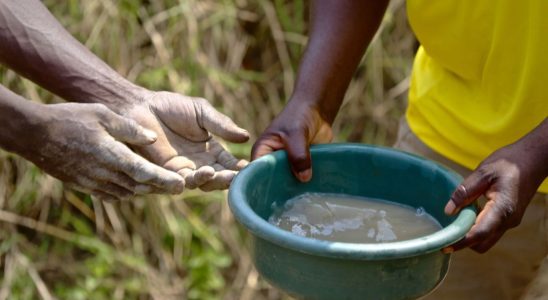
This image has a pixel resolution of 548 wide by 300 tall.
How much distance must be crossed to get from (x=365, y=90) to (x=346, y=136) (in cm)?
19

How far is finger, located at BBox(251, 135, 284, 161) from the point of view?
1838 millimetres

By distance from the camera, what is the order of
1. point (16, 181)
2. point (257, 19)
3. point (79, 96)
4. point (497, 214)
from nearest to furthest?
point (497, 214) → point (79, 96) → point (16, 181) → point (257, 19)

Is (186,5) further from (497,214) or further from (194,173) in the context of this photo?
(497,214)

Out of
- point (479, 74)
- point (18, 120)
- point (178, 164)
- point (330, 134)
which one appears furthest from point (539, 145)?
point (18, 120)

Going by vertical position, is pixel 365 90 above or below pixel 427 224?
below

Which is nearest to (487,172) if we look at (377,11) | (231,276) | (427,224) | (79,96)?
(427,224)

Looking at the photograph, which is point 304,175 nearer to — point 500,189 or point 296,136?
point 296,136

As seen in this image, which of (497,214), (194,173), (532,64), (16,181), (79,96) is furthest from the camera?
(16,181)

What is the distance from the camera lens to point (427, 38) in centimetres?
189

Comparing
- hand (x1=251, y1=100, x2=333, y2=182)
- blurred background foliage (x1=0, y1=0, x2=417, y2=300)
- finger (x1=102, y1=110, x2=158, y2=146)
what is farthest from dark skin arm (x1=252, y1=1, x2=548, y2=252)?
blurred background foliage (x1=0, y1=0, x2=417, y2=300)

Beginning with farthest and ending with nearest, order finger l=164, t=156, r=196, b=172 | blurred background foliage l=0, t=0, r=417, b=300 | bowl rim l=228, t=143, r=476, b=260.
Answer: blurred background foliage l=0, t=0, r=417, b=300 < finger l=164, t=156, r=196, b=172 < bowl rim l=228, t=143, r=476, b=260

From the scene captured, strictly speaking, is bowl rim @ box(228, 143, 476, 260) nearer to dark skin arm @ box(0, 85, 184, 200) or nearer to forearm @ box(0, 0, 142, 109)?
dark skin arm @ box(0, 85, 184, 200)

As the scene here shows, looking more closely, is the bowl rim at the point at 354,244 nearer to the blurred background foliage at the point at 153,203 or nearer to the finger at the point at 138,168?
the finger at the point at 138,168

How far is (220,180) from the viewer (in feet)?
6.12
